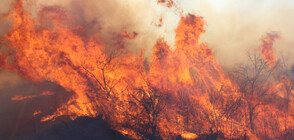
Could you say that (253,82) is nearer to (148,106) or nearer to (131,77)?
(148,106)

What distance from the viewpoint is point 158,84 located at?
1528 cm

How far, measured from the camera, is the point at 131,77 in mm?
14703

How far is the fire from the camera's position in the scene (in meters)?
12.8

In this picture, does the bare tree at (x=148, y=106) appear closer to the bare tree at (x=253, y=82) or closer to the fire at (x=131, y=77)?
the fire at (x=131, y=77)

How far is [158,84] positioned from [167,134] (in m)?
4.88

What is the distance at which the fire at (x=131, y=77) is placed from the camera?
42.1 feet

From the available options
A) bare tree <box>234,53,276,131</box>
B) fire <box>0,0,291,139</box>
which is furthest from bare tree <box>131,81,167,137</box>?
bare tree <box>234,53,276,131</box>

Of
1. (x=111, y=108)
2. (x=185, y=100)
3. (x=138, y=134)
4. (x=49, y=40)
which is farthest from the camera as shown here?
(x=185, y=100)

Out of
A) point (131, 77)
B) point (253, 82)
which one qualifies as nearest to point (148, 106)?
point (131, 77)

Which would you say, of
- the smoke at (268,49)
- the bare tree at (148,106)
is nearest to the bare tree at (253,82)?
the smoke at (268,49)

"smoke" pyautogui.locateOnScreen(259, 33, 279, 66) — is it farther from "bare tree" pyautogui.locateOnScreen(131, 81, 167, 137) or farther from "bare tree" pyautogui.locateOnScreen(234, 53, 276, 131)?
"bare tree" pyautogui.locateOnScreen(131, 81, 167, 137)

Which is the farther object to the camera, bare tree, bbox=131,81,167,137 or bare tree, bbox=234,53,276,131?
bare tree, bbox=234,53,276,131

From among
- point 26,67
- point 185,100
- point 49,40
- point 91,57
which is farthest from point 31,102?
point 185,100

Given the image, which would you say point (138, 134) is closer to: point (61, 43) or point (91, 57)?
point (91, 57)
